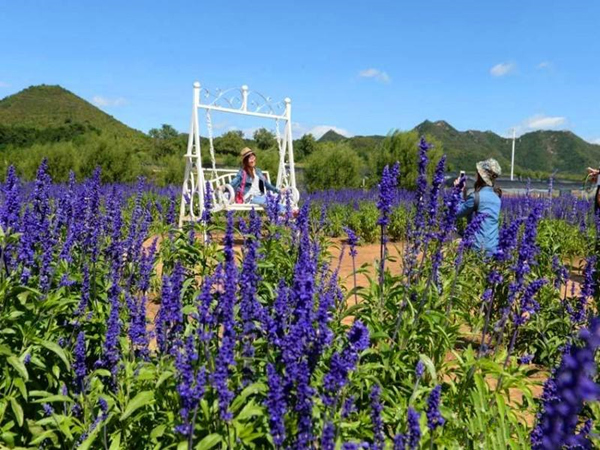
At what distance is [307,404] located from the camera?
154 centimetres

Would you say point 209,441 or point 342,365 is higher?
point 342,365

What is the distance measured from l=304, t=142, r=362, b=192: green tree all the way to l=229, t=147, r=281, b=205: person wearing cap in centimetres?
1050

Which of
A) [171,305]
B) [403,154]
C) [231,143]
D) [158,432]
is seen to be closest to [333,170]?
[403,154]

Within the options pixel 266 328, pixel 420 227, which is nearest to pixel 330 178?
pixel 420 227

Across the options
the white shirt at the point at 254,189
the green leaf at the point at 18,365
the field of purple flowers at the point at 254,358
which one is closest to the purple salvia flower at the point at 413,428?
the field of purple flowers at the point at 254,358

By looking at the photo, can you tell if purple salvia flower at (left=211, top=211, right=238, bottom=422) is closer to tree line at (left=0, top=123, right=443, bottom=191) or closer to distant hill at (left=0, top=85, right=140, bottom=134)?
tree line at (left=0, top=123, right=443, bottom=191)

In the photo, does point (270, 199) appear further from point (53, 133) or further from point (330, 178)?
point (53, 133)

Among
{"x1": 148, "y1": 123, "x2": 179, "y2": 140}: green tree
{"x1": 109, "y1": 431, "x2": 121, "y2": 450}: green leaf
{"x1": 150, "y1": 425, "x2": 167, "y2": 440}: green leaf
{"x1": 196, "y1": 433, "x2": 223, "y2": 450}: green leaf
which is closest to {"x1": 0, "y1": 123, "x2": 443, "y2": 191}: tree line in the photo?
{"x1": 109, "y1": 431, "x2": 121, "y2": 450}: green leaf

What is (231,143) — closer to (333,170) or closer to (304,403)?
(333,170)

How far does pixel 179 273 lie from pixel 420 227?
61.9 inches

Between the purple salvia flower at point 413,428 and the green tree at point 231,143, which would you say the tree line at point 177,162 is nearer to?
the purple salvia flower at point 413,428

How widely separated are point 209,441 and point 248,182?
779 cm

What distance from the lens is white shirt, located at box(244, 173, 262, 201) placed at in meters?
9.02

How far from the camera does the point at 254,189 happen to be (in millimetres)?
9219
